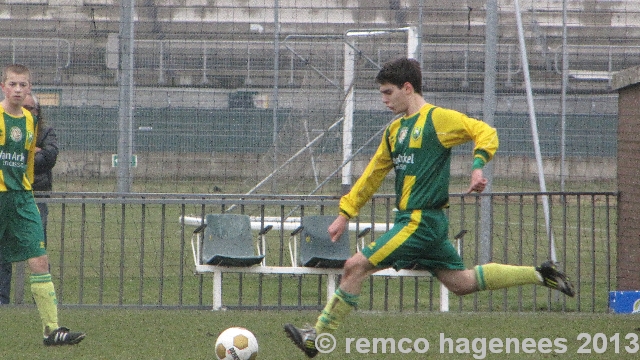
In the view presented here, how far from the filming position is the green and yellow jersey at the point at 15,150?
6676 millimetres

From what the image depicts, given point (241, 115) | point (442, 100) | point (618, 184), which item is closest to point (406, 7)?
point (442, 100)

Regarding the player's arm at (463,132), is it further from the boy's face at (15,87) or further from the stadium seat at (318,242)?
the stadium seat at (318,242)

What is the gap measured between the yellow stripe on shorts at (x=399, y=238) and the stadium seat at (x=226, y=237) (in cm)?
330

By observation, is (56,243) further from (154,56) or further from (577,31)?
(577,31)

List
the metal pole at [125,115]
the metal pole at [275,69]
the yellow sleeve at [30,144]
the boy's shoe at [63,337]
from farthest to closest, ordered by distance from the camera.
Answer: the metal pole at [275,69], the metal pole at [125,115], the yellow sleeve at [30,144], the boy's shoe at [63,337]

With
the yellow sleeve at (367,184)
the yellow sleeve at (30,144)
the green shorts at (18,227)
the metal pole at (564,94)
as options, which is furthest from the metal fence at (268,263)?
the yellow sleeve at (367,184)

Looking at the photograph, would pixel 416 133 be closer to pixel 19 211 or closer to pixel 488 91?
pixel 19 211

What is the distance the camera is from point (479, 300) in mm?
10484

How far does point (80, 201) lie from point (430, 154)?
4.26m

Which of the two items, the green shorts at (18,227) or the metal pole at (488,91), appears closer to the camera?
the green shorts at (18,227)

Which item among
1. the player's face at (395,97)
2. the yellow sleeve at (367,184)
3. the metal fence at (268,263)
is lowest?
the metal fence at (268,263)

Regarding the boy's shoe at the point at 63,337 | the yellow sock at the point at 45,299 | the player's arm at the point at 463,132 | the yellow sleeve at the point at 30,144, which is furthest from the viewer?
the yellow sleeve at the point at 30,144

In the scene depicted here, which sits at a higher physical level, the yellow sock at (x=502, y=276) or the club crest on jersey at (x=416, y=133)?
the club crest on jersey at (x=416, y=133)

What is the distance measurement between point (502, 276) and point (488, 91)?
344 cm
